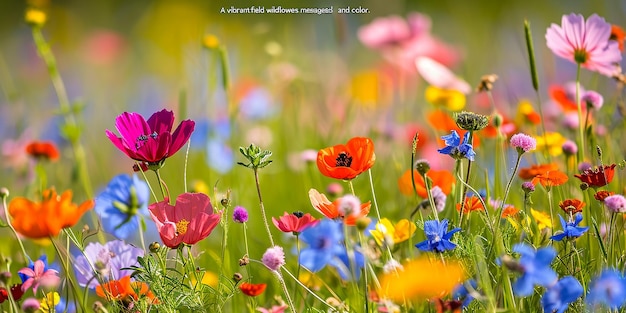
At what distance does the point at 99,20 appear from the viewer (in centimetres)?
307

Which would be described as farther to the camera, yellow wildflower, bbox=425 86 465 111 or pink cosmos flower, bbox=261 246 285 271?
yellow wildflower, bbox=425 86 465 111

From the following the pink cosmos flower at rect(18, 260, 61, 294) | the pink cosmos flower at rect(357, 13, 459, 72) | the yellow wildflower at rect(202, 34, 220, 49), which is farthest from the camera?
the pink cosmos flower at rect(357, 13, 459, 72)

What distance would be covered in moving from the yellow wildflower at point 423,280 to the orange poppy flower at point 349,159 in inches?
4.2

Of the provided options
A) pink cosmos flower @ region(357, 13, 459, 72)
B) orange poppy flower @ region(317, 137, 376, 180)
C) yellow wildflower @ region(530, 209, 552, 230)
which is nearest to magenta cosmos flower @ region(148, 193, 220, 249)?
orange poppy flower @ region(317, 137, 376, 180)

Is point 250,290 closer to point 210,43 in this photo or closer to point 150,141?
point 150,141

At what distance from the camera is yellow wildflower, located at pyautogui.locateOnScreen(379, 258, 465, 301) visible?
708mm

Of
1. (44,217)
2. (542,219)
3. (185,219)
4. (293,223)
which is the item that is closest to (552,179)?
(542,219)

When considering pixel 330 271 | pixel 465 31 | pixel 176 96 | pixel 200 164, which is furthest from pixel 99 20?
pixel 330 271

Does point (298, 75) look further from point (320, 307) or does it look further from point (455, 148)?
point (455, 148)

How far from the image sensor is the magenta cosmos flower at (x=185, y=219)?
0.76 metres

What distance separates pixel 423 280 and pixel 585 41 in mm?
447

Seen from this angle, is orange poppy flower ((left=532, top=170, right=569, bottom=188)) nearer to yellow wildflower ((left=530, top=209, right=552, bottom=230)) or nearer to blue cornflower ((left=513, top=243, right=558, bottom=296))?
yellow wildflower ((left=530, top=209, right=552, bottom=230))

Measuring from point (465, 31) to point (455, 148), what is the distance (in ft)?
6.75

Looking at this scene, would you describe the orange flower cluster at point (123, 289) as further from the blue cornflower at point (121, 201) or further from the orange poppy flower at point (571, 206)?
the orange poppy flower at point (571, 206)
